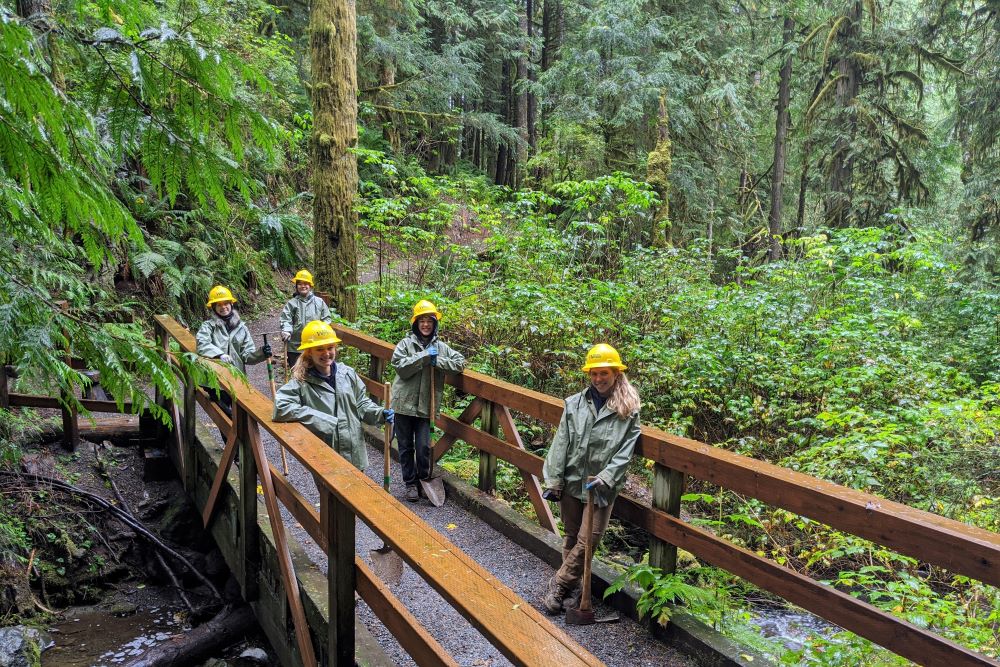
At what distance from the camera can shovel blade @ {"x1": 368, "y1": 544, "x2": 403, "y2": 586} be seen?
492cm

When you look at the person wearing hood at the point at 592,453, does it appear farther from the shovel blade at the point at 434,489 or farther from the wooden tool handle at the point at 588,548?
the shovel blade at the point at 434,489

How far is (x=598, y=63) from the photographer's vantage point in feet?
56.0

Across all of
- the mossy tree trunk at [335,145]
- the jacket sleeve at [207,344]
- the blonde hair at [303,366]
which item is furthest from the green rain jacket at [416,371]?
the mossy tree trunk at [335,145]

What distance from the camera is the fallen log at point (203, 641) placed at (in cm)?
529

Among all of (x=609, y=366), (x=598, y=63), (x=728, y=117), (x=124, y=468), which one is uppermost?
(x=598, y=63)

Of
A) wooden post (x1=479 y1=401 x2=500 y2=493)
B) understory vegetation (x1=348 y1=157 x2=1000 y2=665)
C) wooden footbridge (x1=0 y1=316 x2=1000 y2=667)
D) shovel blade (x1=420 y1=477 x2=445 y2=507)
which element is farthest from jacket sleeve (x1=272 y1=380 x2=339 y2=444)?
understory vegetation (x1=348 y1=157 x2=1000 y2=665)

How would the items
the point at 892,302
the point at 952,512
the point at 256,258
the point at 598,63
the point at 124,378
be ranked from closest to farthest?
the point at 124,378 → the point at 952,512 → the point at 892,302 → the point at 256,258 → the point at 598,63

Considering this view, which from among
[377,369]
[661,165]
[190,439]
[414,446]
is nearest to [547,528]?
[414,446]

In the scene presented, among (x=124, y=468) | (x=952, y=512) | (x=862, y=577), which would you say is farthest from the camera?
(x=124, y=468)

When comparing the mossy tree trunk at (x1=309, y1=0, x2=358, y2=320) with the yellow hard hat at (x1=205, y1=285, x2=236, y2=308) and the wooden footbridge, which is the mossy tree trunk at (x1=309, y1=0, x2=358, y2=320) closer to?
the yellow hard hat at (x1=205, y1=285, x2=236, y2=308)

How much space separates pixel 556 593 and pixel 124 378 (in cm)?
314

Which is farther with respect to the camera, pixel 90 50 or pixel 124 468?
pixel 124 468

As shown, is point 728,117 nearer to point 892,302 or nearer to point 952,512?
point 892,302

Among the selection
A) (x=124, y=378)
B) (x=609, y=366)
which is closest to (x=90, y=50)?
(x=124, y=378)
